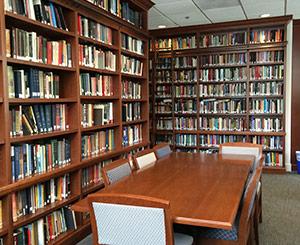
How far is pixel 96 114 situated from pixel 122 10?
1.41m

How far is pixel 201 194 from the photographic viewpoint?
197cm

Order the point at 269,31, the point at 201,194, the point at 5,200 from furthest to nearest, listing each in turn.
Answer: the point at 269,31 → the point at 5,200 → the point at 201,194

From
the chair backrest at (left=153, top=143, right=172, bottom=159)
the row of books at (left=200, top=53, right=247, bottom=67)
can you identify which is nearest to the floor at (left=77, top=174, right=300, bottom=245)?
the chair backrest at (left=153, top=143, right=172, bottom=159)

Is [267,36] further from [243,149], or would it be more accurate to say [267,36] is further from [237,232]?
[237,232]

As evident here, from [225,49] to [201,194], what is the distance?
437 centimetres

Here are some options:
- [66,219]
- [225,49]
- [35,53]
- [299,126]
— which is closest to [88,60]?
[35,53]

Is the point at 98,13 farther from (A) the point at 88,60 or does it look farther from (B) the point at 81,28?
(A) the point at 88,60

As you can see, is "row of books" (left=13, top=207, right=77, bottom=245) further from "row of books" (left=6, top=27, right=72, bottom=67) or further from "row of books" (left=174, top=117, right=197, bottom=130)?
"row of books" (left=174, top=117, right=197, bottom=130)

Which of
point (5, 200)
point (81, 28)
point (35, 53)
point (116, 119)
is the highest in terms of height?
point (81, 28)

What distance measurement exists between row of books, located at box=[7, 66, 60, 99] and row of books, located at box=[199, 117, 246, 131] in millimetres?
3788

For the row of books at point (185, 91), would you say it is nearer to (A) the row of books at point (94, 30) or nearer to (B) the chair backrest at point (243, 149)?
(B) the chair backrest at point (243, 149)

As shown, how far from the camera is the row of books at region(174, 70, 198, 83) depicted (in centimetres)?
609

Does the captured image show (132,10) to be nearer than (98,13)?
No

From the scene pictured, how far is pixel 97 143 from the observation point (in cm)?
343
